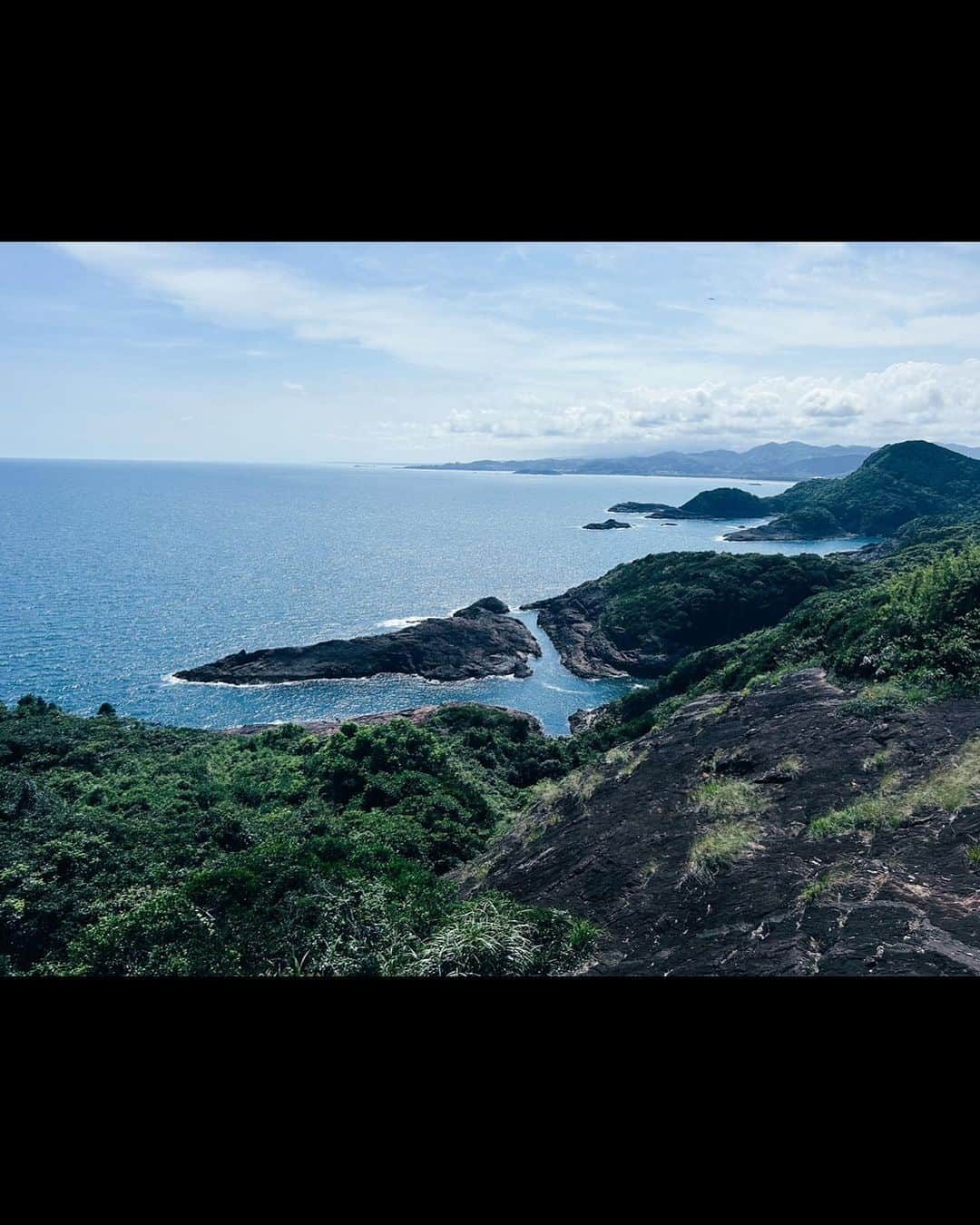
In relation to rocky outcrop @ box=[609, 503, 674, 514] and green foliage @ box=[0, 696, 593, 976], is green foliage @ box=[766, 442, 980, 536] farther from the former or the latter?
green foliage @ box=[0, 696, 593, 976]

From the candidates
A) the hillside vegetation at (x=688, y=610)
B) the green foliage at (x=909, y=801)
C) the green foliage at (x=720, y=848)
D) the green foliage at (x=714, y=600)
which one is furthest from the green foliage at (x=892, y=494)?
the green foliage at (x=720, y=848)

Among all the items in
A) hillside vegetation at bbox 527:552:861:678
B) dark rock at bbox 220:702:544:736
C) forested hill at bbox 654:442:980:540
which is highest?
forested hill at bbox 654:442:980:540

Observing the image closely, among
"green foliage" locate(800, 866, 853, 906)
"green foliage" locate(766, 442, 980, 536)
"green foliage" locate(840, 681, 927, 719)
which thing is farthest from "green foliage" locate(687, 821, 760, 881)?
"green foliage" locate(766, 442, 980, 536)

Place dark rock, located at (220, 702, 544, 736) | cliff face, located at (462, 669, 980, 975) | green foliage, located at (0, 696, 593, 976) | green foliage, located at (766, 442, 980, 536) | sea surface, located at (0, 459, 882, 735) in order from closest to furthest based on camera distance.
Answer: cliff face, located at (462, 669, 980, 975), green foliage, located at (0, 696, 593, 976), dark rock, located at (220, 702, 544, 736), sea surface, located at (0, 459, 882, 735), green foliage, located at (766, 442, 980, 536)

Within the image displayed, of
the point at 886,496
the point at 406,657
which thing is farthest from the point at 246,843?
the point at 886,496

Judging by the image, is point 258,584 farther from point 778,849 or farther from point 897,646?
point 778,849
